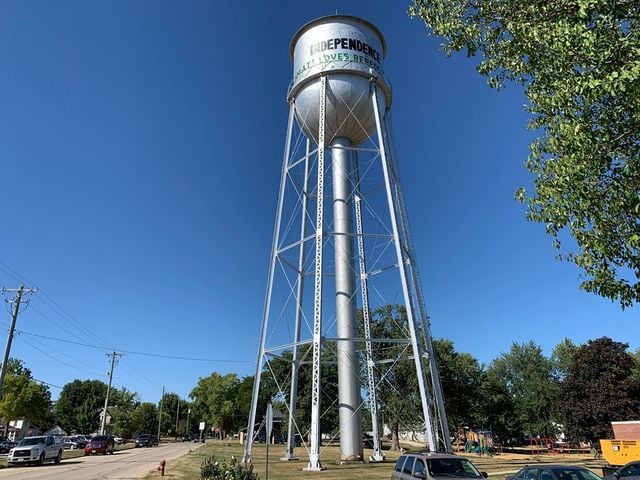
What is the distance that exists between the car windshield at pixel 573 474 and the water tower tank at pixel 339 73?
17.9m

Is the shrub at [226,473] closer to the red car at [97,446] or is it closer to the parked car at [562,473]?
the parked car at [562,473]

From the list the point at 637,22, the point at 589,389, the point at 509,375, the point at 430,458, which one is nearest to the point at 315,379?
the point at 430,458

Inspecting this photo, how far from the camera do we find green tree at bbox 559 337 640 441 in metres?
36.9

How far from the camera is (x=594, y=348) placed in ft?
130

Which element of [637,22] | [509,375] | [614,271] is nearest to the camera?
[637,22]

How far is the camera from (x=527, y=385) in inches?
2392

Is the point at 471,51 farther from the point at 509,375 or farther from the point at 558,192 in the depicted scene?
the point at 509,375

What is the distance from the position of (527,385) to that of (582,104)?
2300 inches

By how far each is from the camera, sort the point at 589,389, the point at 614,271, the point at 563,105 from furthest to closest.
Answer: the point at 589,389 → the point at 614,271 → the point at 563,105

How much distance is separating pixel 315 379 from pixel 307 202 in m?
9.56

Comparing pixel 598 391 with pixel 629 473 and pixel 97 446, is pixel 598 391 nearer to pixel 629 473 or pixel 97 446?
pixel 629 473

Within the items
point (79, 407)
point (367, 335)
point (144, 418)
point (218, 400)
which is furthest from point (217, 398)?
point (367, 335)

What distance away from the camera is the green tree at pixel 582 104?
26.0ft

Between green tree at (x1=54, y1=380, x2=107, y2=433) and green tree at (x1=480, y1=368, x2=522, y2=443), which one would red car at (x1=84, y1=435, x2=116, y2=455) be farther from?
green tree at (x1=54, y1=380, x2=107, y2=433)
